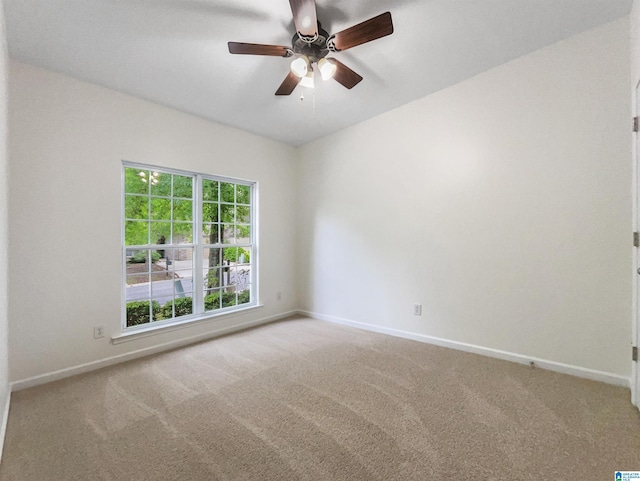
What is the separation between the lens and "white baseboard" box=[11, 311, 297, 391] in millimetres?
2393

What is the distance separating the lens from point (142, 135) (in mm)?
3016

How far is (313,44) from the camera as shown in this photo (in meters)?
2.23

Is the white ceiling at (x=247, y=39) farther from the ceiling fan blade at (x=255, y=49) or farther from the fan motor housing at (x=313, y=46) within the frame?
the ceiling fan blade at (x=255, y=49)

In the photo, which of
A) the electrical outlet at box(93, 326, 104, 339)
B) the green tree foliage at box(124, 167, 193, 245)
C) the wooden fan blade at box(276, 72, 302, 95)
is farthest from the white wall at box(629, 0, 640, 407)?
the electrical outlet at box(93, 326, 104, 339)

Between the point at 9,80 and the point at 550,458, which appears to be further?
the point at 9,80

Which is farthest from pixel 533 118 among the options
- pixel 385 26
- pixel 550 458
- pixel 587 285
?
pixel 550 458

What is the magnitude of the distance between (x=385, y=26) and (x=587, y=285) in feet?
8.62

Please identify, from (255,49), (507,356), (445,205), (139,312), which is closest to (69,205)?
(139,312)

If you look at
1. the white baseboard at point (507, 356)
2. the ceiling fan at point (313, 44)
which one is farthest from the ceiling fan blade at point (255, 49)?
the white baseboard at point (507, 356)

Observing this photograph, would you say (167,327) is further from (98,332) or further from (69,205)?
(69,205)

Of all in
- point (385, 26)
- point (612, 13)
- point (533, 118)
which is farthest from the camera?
point (533, 118)

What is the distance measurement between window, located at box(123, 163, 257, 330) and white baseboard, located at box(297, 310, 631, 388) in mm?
1740

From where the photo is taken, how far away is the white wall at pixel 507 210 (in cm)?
238

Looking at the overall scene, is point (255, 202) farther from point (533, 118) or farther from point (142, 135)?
point (533, 118)
